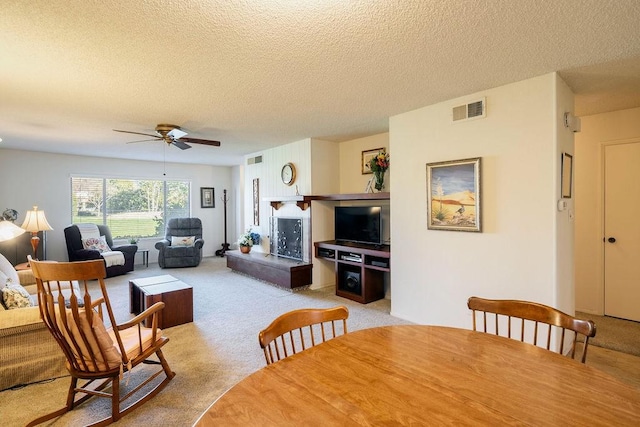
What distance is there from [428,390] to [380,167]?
3720 millimetres

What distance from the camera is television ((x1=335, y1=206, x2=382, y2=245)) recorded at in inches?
180

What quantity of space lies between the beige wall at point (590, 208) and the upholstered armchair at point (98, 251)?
7.30m

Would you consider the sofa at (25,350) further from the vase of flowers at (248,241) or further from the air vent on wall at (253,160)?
the air vent on wall at (253,160)

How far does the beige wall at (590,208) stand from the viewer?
149 inches

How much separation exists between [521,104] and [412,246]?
1.72 meters

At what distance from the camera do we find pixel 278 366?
125cm

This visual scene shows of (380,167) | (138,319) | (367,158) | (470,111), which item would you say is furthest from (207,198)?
(470,111)

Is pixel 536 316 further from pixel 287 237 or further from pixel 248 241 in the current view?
pixel 248 241

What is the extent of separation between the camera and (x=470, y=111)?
10.3ft

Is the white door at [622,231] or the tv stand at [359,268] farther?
the tv stand at [359,268]

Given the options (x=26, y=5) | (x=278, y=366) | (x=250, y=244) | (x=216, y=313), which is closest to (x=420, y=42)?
(x=278, y=366)

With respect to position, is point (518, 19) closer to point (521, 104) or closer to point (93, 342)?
point (521, 104)

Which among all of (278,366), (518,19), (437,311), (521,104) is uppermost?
(518,19)

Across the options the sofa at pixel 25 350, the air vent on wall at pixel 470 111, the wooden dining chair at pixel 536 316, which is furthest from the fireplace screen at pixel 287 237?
the wooden dining chair at pixel 536 316
